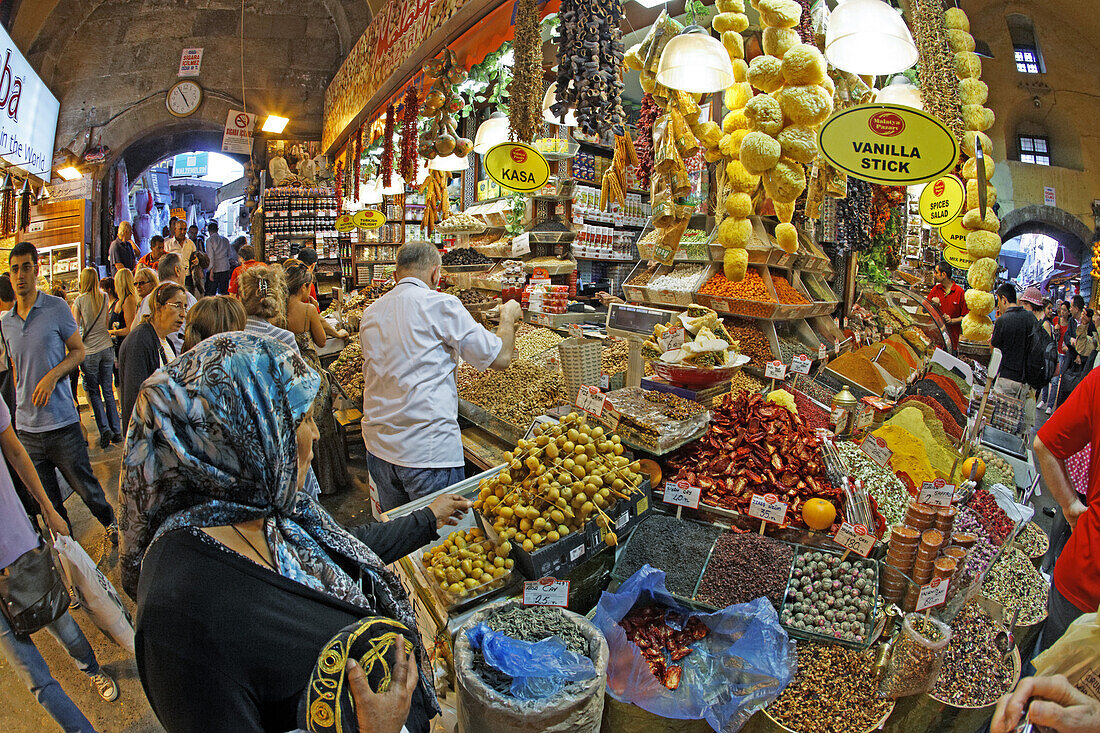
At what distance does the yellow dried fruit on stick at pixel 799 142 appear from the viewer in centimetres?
294

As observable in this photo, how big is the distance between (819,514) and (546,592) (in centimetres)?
117

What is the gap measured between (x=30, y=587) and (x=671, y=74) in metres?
3.51

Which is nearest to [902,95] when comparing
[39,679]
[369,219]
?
[39,679]

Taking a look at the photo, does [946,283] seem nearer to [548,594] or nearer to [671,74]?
[671,74]

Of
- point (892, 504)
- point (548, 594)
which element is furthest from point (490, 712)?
point (892, 504)

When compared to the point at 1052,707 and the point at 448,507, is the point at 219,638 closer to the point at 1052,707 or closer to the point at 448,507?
the point at 448,507

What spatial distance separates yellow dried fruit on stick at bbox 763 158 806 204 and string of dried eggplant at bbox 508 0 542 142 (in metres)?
1.66

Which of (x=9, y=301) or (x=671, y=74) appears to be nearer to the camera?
(x=671, y=74)

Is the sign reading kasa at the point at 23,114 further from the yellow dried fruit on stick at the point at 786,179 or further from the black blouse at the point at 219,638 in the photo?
the black blouse at the point at 219,638

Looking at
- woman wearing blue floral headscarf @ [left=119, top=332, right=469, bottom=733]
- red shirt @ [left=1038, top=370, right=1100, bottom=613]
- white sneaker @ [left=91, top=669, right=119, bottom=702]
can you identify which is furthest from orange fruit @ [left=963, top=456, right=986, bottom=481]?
white sneaker @ [left=91, top=669, right=119, bottom=702]

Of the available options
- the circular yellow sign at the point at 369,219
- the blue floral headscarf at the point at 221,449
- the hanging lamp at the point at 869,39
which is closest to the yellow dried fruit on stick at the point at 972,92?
the hanging lamp at the point at 869,39

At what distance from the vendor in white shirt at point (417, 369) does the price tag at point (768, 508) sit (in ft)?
4.43

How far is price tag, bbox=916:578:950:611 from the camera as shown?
1968 millimetres

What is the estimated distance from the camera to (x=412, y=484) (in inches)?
110
